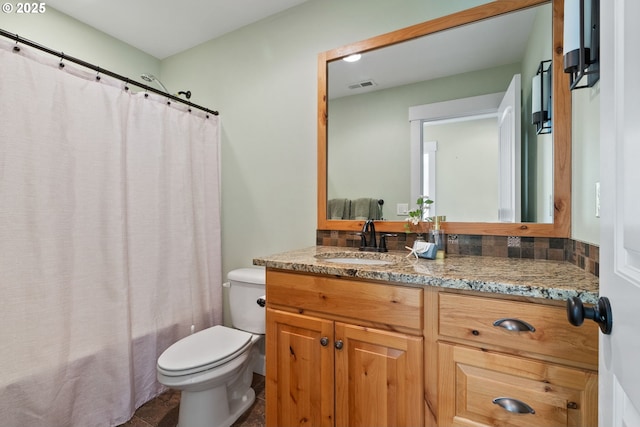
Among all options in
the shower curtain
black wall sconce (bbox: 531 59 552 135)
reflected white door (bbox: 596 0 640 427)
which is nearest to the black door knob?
reflected white door (bbox: 596 0 640 427)

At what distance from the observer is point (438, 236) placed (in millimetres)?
1410

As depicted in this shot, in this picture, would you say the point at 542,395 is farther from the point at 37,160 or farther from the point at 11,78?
the point at 11,78

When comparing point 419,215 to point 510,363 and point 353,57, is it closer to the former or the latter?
point 510,363

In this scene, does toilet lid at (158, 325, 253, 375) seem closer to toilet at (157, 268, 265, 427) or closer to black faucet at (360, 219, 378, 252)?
toilet at (157, 268, 265, 427)

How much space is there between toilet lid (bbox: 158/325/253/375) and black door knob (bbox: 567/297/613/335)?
147 centimetres

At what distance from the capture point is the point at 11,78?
Answer: 4.33 feet

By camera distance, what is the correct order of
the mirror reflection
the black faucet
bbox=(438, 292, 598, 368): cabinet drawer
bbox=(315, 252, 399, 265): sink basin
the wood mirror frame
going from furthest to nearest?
the black faucet
bbox=(315, 252, 399, 265): sink basin
the mirror reflection
the wood mirror frame
bbox=(438, 292, 598, 368): cabinet drawer

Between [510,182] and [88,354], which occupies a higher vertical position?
[510,182]

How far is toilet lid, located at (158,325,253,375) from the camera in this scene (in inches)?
55.9

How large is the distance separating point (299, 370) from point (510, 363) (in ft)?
2.61

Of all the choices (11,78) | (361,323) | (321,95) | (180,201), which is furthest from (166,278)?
(321,95)

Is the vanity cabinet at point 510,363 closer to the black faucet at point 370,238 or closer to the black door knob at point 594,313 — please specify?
the black door knob at point 594,313

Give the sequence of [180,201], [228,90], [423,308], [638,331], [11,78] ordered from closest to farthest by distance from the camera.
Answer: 1. [638,331]
2. [423,308]
3. [11,78]
4. [180,201]
5. [228,90]

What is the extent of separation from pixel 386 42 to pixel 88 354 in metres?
2.36
